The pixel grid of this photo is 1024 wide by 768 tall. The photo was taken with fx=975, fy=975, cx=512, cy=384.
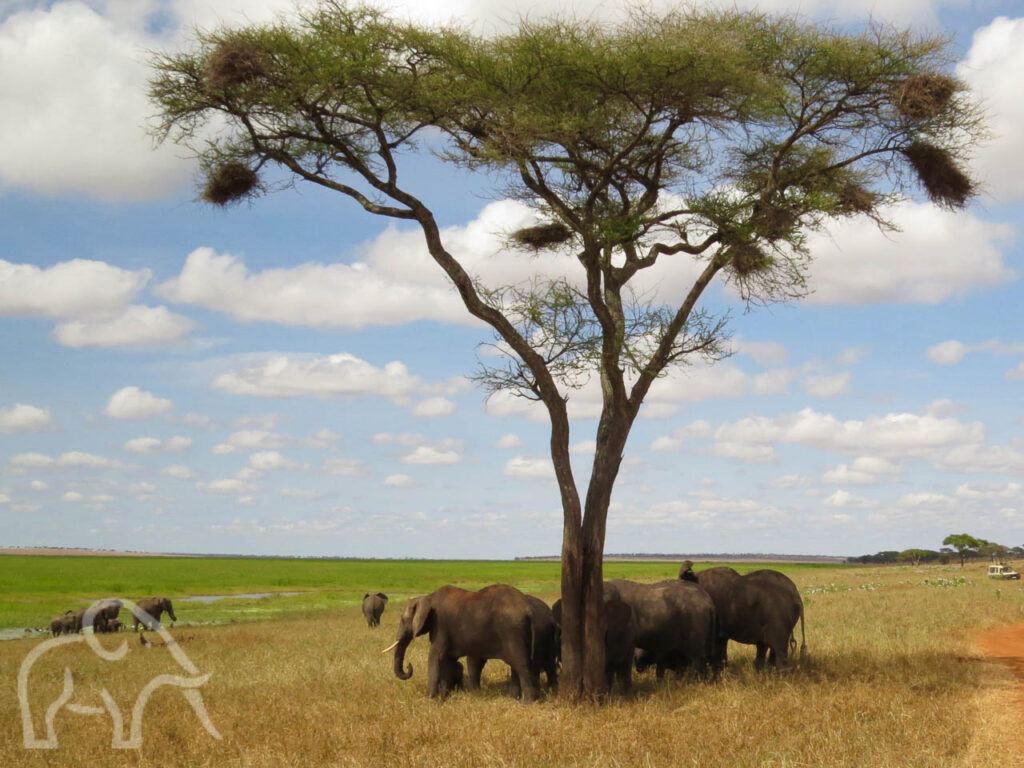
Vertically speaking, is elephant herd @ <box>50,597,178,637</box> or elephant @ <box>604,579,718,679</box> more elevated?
elephant @ <box>604,579,718,679</box>

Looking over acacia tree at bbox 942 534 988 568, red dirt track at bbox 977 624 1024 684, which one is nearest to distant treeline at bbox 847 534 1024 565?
acacia tree at bbox 942 534 988 568

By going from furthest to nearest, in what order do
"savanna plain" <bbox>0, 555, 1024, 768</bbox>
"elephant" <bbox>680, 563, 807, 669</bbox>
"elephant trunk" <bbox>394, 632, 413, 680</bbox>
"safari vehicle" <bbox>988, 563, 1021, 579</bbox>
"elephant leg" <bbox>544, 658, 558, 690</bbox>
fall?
"safari vehicle" <bbox>988, 563, 1021, 579</bbox> → "elephant" <bbox>680, 563, 807, 669</bbox> → "elephant trunk" <bbox>394, 632, 413, 680</bbox> → "elephant leg" <bbox>544, 658, 558, 690</bbox> → "savanna plain" <bbox>0, 555, 1024, 768</bbox>

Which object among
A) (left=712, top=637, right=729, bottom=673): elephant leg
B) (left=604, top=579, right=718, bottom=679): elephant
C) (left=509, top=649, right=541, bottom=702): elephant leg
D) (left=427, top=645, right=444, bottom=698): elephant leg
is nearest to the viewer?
(left=509, top=649, right=541, bottom=702): elephant leg

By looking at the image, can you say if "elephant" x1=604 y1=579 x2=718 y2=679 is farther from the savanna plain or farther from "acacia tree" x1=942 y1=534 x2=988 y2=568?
"acacia tree" x1=942 y1=534 x2=988 y2=568

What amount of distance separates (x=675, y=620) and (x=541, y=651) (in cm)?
242

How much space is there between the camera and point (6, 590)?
63.2 metres

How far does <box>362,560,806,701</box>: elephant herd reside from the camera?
51.4 feet

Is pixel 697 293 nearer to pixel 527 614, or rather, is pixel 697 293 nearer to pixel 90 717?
pixel 527 614

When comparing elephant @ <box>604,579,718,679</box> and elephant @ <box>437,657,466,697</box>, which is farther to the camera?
elephant @ <box>604,579,718,679</box>

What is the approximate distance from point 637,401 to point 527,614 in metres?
3.99

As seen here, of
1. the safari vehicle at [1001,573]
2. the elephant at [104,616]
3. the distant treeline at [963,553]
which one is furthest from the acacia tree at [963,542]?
the elephant at [104,616]

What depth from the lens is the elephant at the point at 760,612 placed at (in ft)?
56.0

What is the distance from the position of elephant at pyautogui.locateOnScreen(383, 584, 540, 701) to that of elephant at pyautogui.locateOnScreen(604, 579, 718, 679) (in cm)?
214
